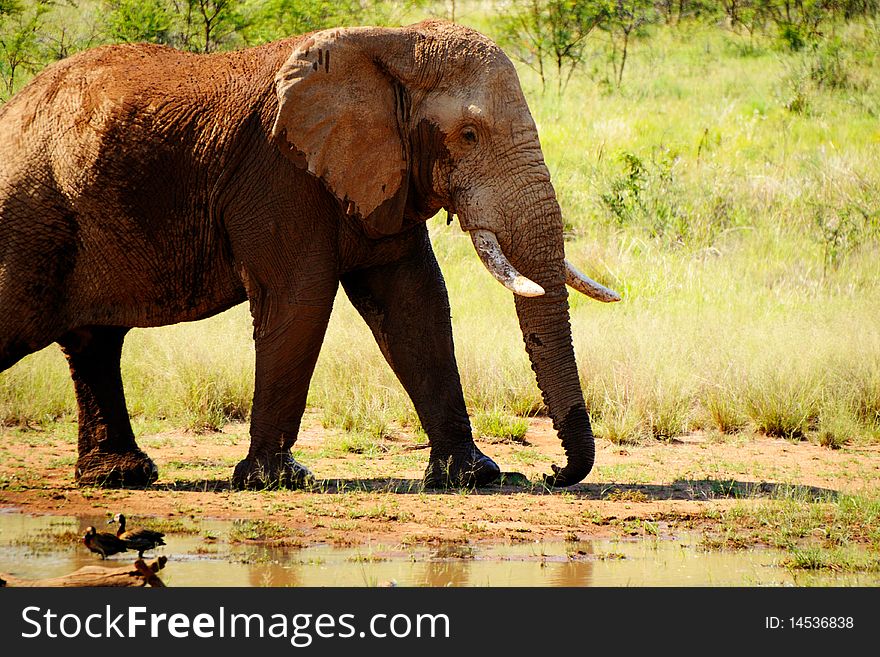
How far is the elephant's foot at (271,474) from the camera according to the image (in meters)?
8.04

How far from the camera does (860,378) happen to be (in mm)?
10633

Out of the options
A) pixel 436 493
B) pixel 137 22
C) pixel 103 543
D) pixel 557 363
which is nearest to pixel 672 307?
pixel 436 493

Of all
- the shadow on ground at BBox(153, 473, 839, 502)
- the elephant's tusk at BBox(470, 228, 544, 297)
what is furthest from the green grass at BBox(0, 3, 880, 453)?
the elephant's tusk at BBox(470, 228, 544, 297)

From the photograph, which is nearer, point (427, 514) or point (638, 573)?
point (638, 573)

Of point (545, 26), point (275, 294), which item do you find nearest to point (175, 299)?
point (275, 294)

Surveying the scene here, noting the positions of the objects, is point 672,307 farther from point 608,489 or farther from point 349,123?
point 349,123

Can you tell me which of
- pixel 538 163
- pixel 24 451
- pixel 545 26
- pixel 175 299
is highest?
pixel 545 26

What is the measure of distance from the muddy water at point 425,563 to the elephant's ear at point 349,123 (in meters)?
1.95

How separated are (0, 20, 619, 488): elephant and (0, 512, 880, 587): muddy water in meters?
1.04

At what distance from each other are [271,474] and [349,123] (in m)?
2.05

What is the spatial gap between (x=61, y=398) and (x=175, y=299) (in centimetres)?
337

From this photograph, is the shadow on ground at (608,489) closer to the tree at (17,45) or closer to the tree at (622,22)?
the tree at (17,45)

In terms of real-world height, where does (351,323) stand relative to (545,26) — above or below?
below
